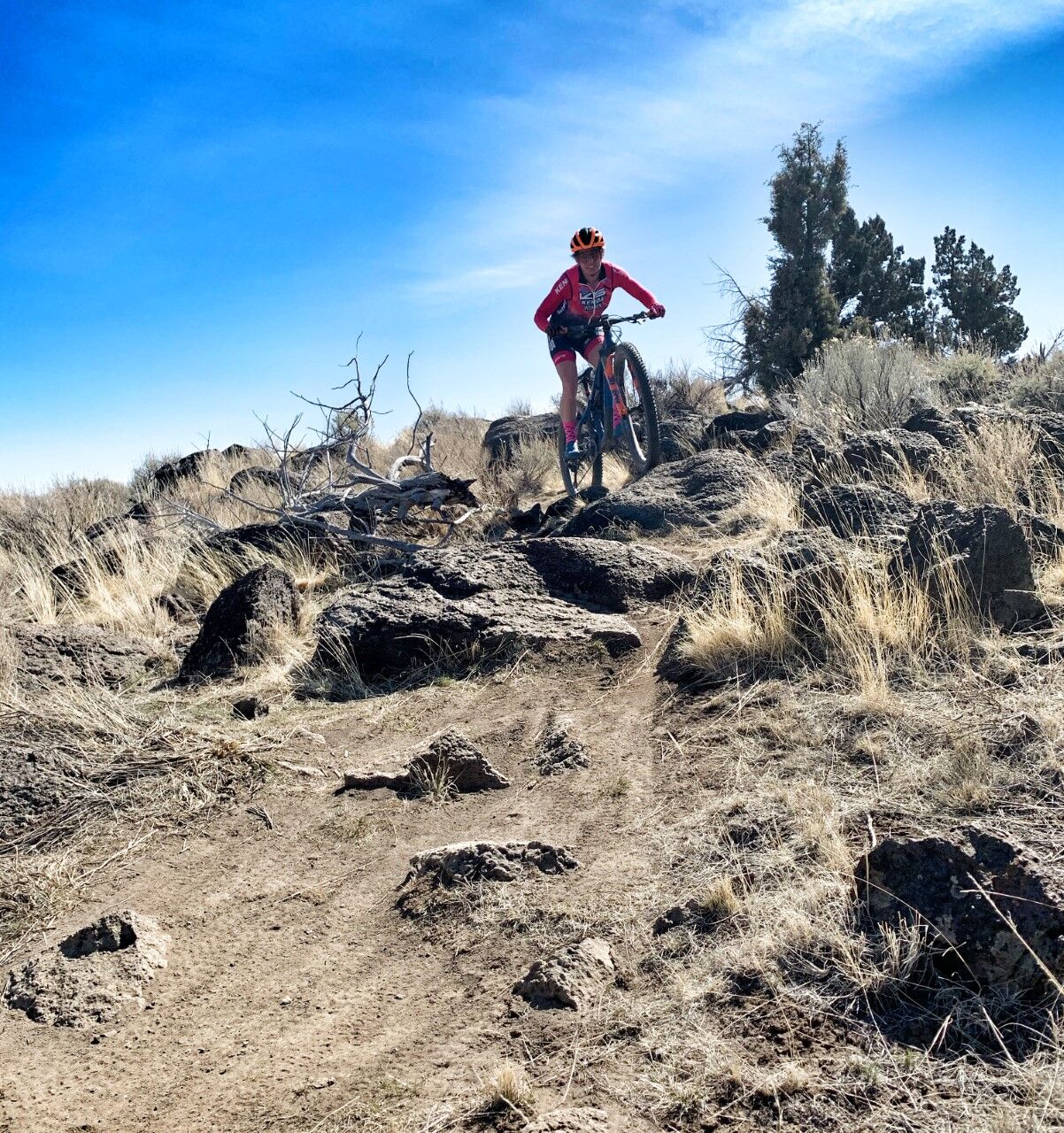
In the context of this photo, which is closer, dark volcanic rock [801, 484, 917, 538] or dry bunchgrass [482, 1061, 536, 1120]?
dry bunchgrass [482, 1061, 536, 1120]

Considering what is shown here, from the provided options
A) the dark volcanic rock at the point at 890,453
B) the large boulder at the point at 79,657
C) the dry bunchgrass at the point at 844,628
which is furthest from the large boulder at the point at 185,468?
the dry bunchgrass at the point at 844,628

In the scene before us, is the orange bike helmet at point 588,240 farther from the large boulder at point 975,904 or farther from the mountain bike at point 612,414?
the large boulder at point 975,904

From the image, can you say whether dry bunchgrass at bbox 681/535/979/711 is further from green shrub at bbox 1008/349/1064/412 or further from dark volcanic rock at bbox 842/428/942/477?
green shrub at bbox 1008/349/1064/412

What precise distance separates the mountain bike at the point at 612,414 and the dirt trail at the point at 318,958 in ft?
15.1

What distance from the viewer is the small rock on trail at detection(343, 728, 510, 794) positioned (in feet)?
12.7

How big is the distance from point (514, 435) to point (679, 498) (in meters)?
6.54

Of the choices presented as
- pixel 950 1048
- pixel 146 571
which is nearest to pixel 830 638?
pixel 950 1048

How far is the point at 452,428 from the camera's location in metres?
17.7

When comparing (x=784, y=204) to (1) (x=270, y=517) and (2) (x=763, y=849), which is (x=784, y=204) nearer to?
(1) (x=270, y=517)

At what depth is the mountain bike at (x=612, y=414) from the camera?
8398 mm

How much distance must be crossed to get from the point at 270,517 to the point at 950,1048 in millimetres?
9229

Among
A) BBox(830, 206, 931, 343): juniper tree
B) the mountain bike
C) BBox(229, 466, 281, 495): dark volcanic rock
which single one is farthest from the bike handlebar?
BBox(830, 206, 931, 343): juniper tree

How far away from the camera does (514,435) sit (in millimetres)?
13719

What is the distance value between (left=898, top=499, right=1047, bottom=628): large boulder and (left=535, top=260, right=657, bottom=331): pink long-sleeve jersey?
477 cm
